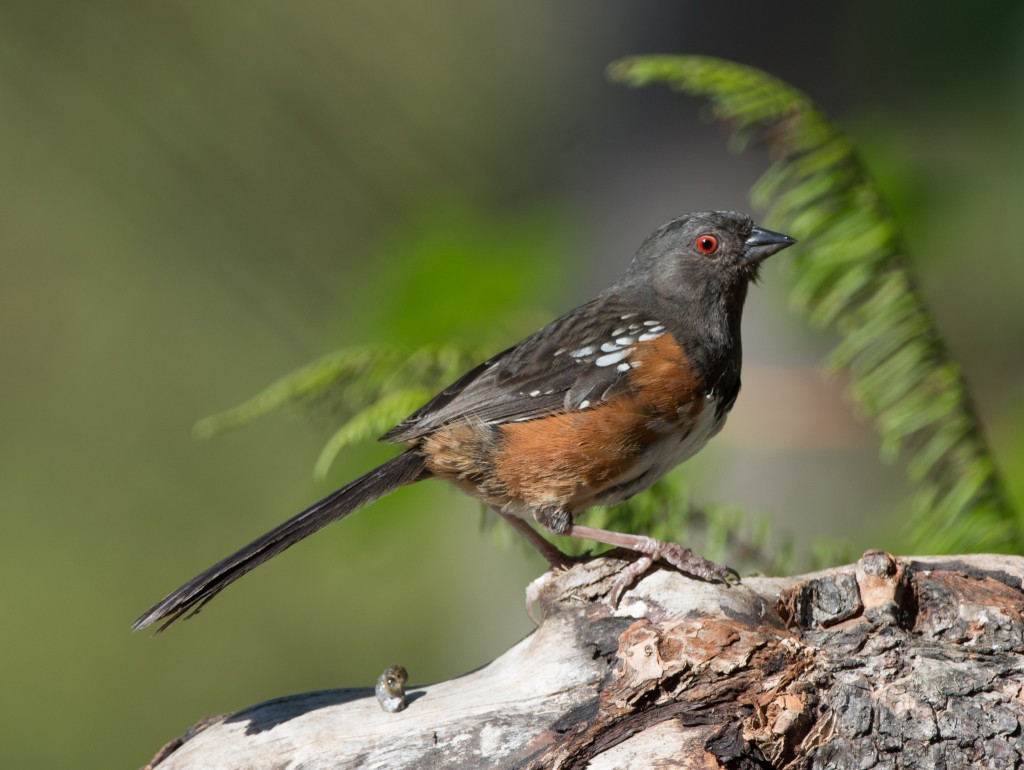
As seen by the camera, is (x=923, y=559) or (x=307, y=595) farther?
(x=307, y=595)

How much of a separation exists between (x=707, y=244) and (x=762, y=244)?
0.17m

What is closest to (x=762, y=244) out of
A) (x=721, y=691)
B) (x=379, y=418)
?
(x=379, y=418)

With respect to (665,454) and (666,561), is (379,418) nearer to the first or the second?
(665,454)

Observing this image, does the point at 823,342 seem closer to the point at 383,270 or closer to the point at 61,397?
the point at 383,270

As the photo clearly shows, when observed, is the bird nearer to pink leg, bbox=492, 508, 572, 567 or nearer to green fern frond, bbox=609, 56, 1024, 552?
pink leg, bbox=492, 508, 572, 567

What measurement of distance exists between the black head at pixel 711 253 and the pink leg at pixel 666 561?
0.96m

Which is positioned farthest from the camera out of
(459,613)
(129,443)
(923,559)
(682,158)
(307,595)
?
(129,443)

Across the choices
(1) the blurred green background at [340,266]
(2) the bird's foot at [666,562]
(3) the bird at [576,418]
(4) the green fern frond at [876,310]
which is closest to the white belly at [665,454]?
(3) the bird at [576,418]

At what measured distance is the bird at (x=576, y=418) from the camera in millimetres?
2715

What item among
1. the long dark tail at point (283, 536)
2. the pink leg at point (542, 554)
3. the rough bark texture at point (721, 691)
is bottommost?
the rough bark texture at point (721, 691)

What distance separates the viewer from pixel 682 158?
4.18m

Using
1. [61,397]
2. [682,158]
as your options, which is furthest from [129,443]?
[682,158]

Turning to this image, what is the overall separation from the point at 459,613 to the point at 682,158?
3146 mm

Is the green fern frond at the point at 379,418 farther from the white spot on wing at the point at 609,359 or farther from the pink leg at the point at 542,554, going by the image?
the white spot on wing at the point at 609,359
